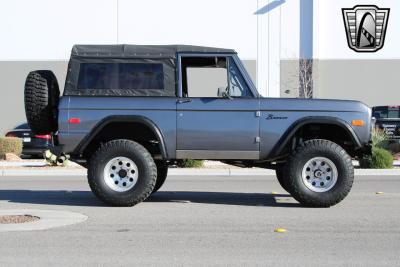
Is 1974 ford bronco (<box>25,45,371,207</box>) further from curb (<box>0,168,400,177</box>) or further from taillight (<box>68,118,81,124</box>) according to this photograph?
curb (<box>0,168,400,177</box>)

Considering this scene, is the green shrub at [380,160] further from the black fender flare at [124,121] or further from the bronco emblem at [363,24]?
the bronco emblem at [363,24]

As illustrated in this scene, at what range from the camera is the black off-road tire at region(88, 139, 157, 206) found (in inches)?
387

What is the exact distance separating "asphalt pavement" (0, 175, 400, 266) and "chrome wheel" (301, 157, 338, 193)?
365 mm

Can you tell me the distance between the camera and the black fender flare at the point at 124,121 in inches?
383

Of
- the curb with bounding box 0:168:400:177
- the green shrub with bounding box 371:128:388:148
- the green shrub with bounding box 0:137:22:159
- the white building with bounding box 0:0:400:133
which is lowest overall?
Answer: the curb with bounding box 0:168:400:177

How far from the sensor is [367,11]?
29594mm

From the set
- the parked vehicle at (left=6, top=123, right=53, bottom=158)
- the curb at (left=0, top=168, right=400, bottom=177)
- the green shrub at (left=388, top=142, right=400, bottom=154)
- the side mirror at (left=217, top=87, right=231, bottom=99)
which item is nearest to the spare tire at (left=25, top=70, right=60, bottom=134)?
the side mirror at (left=217, top=87, right=231, bottom=99)

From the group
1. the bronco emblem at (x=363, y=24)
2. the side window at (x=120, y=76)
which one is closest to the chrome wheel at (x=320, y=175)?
the side window at (x=120, y=76)

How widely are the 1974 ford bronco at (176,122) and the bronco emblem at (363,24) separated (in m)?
20.6

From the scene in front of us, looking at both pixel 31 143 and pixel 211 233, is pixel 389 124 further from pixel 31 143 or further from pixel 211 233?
pixel 211 233

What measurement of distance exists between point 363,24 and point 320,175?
70.5ft

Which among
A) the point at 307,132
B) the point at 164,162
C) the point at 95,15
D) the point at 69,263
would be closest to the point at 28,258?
the point at 69,263

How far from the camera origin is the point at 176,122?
9.80 meters

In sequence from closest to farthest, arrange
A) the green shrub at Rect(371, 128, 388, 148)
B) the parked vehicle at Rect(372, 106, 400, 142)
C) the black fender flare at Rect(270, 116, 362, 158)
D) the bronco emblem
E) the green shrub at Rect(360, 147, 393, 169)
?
the black fender flare at Rect(270, 116, 362, 158) < the green shrub at Rect(360, 147, 393, 169) < the green shrub at Rect(371, 128, 388, 148) < the parked vehicle at Rect(372, 106, 400, 142) < the bronco emblem
